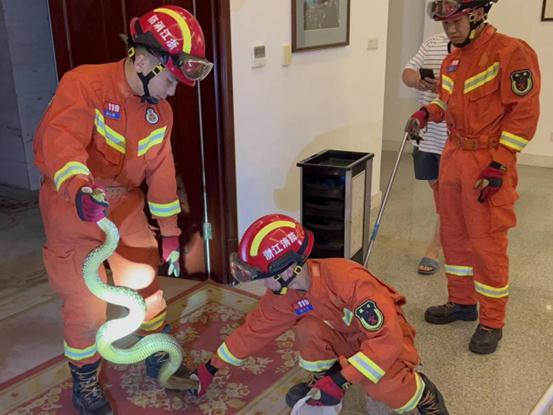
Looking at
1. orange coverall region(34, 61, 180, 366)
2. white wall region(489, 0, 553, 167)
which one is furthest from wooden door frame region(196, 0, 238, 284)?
white wall region(489, 0, 553, 167)

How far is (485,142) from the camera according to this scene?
93.3 inches

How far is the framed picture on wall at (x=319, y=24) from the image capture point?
10.6 ft

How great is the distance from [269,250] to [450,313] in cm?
136

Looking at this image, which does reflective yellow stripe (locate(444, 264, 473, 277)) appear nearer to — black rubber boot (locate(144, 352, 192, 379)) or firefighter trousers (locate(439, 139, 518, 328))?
firefighter trousers (locate(439, 139, 518, 328))

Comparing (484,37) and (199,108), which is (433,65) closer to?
(484,37)

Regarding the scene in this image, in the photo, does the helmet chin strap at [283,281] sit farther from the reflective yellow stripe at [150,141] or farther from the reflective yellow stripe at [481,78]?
the reflective yellow stripe at [481,78]

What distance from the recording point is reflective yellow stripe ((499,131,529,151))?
2264mm

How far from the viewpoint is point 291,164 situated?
3.46 m

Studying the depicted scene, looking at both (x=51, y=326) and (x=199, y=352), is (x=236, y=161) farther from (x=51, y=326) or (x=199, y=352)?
(x=51, y=326)

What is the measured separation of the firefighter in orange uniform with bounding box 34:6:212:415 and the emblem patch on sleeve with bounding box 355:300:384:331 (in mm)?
795

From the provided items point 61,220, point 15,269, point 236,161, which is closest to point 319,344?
point 61,220

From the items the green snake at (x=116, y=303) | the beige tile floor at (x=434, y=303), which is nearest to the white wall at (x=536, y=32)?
the beige tile floor at (x=434, y=303)

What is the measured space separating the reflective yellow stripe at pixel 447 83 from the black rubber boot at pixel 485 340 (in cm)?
105

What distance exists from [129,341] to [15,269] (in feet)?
4.09
